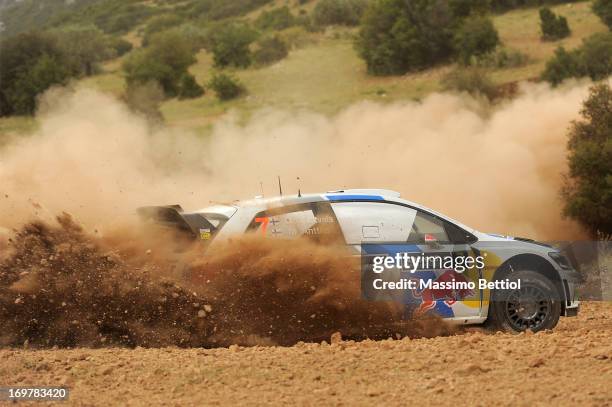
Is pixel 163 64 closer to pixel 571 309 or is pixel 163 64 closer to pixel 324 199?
pixel 324 199

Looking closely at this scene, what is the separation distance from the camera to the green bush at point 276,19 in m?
59.6

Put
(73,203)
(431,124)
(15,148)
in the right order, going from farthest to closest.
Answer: (431,124), (15,148), (73,203)

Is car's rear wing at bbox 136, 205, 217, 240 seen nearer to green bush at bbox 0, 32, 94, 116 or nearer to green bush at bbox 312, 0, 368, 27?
green bush at bbox 0, 32, 94, 116

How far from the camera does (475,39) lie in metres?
41.7

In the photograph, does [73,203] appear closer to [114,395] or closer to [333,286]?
[333,286]

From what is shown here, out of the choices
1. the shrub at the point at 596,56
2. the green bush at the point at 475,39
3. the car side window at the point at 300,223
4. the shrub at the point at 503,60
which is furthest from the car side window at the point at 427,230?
the green bush at the point at 475,39

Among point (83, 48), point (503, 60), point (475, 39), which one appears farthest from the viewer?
point (83, 48)

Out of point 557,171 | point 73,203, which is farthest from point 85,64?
point 73,203

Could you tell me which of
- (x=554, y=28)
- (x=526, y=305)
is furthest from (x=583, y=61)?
(x=526, y=305)

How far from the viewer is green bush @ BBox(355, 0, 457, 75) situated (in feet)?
139

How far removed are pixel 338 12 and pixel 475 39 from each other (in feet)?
54.0

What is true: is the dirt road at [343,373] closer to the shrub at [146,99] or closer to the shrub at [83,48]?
the shrub at [146,99]

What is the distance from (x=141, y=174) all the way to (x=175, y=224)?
1003 cm

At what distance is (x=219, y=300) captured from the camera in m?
9.03
